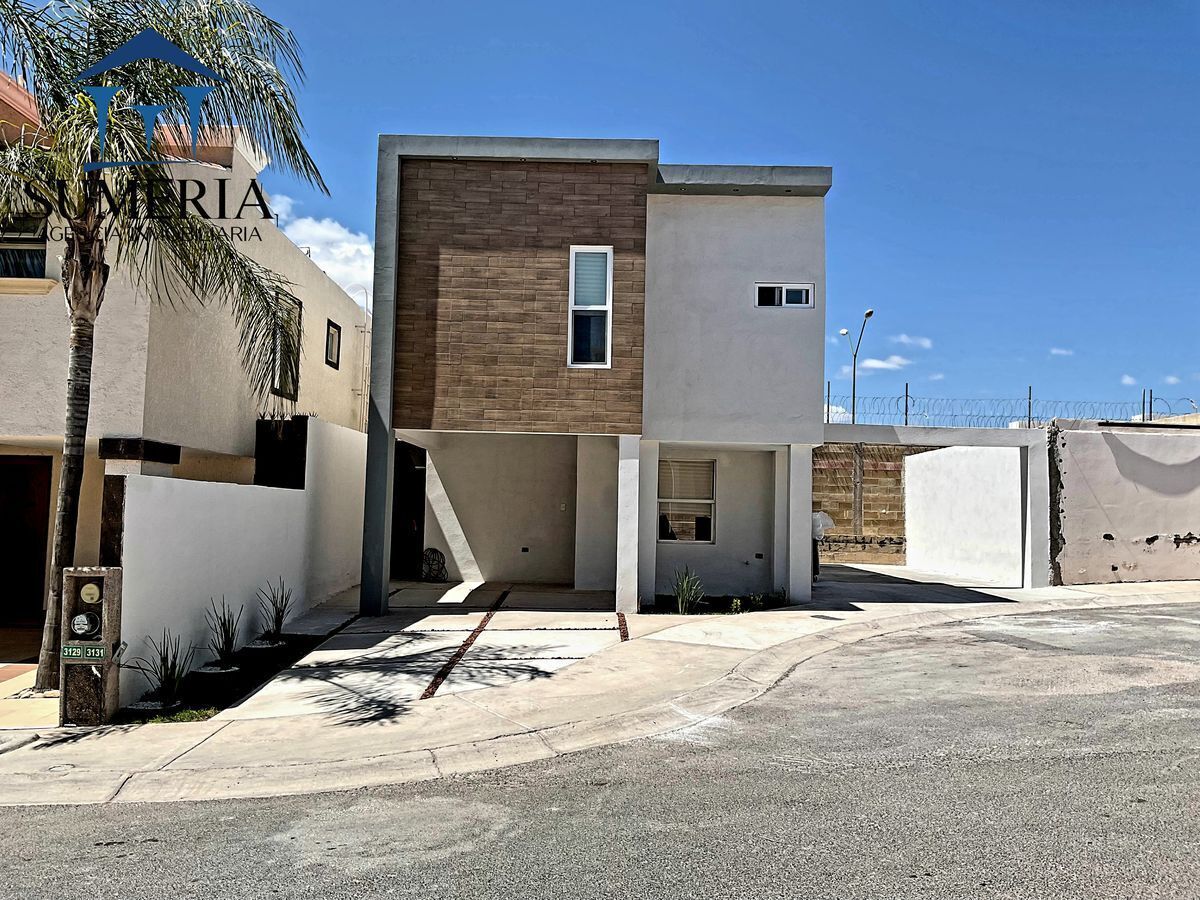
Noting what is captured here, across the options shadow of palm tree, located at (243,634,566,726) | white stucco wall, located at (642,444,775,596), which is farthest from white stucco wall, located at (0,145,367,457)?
white stucco wall, located at (642,444,775,596)

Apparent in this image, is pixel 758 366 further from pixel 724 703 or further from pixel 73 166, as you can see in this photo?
pixel 73 166

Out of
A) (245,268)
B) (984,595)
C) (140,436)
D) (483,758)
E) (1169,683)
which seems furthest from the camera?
(984,595)

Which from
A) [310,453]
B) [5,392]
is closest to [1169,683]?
[310,453]

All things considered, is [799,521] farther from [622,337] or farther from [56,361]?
[56,361]

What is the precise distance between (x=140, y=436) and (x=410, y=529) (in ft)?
24.7

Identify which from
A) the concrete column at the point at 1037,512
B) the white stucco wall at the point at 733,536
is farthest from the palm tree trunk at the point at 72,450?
the concrete column at the point at 1037,512

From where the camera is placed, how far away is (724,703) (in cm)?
832

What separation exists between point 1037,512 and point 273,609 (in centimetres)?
1339

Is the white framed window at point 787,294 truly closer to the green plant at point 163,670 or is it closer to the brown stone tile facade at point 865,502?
the green plant at point 163,670

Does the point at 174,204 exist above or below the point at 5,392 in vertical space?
above

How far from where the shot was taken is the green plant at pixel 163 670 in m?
8.27

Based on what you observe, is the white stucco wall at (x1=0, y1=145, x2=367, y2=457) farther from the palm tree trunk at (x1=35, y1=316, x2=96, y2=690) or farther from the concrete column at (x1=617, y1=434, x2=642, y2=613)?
the concrete column at (x1=617, y1=434, x2=642, y2=613)

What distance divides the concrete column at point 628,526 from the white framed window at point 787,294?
3.12m

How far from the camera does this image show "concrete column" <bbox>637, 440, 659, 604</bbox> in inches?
558
